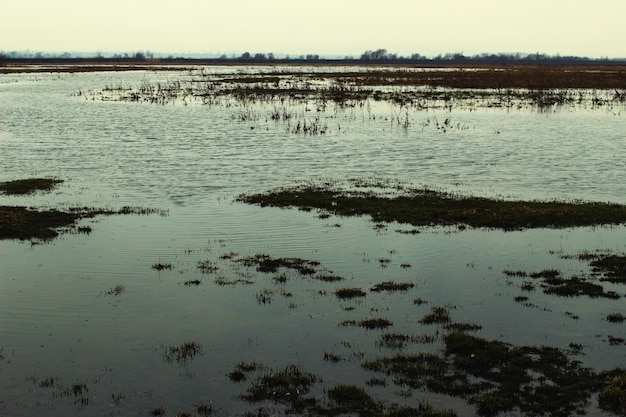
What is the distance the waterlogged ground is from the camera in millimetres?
11109

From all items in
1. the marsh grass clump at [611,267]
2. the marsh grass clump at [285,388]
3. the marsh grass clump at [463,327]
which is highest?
the marsh grass clump at [611,267]

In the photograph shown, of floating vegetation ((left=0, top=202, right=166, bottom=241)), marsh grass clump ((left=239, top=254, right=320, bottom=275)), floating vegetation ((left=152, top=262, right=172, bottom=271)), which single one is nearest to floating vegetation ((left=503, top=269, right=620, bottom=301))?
marsh grass clump ((left=239, top=254, right=320, bottom=275))

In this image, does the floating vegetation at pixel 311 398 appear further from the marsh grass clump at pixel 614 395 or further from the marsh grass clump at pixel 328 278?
the marsh grass clump at pixel 328 278

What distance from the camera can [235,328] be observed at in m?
13.9

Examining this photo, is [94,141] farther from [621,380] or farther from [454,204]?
[621,380]

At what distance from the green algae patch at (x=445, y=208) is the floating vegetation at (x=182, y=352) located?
36.9 ft

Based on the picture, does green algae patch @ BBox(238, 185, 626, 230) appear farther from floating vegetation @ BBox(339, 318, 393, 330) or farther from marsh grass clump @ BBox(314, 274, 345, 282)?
floating vegetation @ BBox(339, 318, 393, 330)

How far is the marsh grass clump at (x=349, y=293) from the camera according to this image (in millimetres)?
15633

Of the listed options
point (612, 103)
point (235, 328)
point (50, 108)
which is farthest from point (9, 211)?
point (612, 103)

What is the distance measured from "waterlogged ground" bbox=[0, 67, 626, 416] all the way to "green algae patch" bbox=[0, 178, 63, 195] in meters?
0.97

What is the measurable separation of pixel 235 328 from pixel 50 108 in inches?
2343

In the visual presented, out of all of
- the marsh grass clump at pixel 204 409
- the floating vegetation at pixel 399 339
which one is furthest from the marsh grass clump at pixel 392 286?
the marsh grass clump at pixel 204 409

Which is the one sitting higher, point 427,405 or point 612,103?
point 612,103

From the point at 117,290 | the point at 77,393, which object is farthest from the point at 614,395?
the point at 117,290
